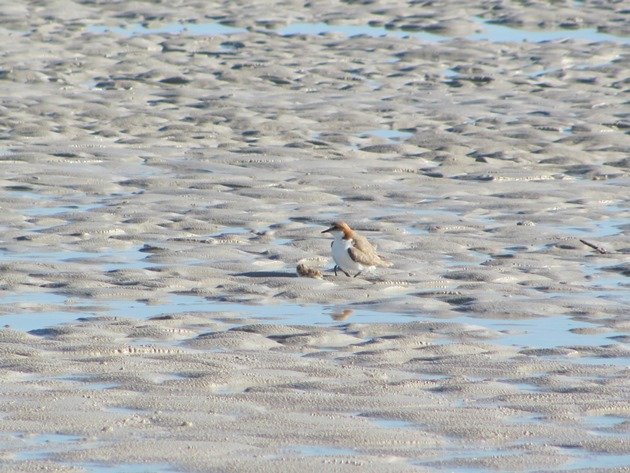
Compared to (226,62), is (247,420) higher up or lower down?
higher up

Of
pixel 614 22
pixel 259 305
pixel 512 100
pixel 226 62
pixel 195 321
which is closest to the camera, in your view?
pixel 195 321

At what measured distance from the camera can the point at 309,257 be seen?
11.8 m

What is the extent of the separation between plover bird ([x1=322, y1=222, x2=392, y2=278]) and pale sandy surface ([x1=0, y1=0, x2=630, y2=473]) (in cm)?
13

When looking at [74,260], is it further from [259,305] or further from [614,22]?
[614,22]

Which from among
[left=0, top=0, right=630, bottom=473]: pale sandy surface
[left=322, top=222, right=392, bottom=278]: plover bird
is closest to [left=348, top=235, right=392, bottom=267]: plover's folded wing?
[left=322, top=222, right=392, bottom=278]: plover bird

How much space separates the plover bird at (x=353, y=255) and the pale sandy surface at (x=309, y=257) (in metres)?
0.13

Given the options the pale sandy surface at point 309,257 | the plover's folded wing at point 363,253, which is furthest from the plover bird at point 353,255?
the pale sandy surface at point 309,257

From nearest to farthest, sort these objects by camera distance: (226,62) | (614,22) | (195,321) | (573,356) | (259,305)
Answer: (573,356)
(195,321)
(259,305)
(226,62)
(614,22)

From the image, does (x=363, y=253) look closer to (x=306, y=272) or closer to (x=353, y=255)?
(x=353, y=255)

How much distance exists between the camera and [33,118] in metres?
17.6

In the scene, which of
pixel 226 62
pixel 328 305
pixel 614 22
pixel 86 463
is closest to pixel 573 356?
pixel 328 305

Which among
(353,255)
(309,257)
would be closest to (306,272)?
(353,255)

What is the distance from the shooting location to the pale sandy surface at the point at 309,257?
710 cm

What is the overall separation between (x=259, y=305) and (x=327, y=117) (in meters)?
8.38
